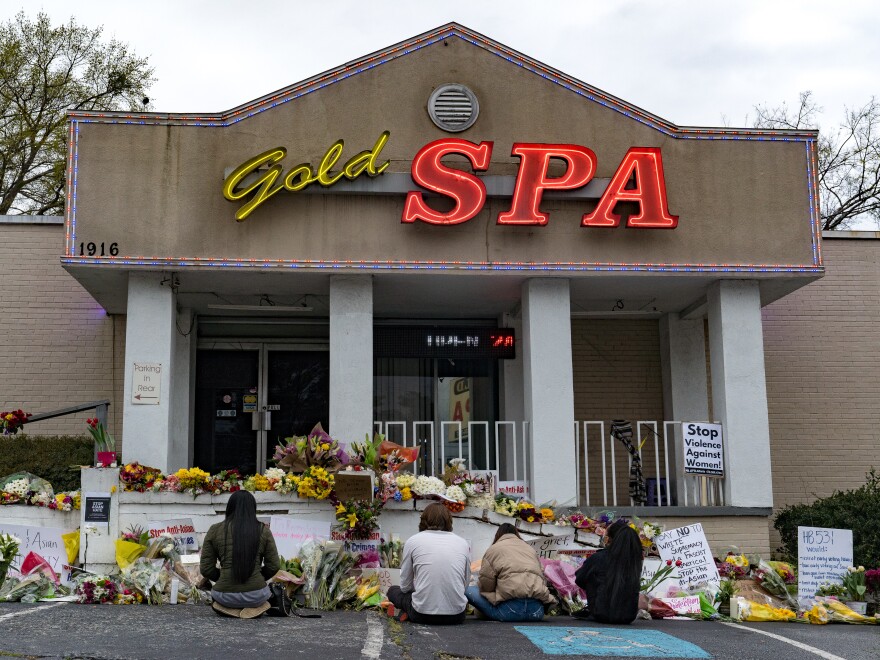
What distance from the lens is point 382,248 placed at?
1172 centimetres

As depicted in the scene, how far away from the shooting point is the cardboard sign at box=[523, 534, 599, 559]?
10.6 m

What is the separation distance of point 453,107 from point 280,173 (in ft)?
7.36

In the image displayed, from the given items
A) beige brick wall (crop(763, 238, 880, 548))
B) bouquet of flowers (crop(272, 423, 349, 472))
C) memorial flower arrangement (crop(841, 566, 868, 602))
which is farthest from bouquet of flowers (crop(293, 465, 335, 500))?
beige brick wall (crop(763, 238, 880, 548))

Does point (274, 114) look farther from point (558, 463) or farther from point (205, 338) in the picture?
point (558, 463)

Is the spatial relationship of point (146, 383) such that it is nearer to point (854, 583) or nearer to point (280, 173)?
point (280, 173)

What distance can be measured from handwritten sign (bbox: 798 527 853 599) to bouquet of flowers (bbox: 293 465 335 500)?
4.90 m

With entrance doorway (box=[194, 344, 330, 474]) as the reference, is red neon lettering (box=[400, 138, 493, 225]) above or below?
above

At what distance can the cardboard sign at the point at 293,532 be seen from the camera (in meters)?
10.1

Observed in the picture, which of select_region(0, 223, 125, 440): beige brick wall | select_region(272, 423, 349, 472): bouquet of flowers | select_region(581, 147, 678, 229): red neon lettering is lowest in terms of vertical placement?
select_region(272, 423, 349, 472): bouquet of flowers

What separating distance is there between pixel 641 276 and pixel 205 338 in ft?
21.0

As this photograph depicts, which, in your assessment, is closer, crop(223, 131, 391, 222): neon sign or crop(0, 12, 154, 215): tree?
crop(223, 131, 391, 222): neon sign

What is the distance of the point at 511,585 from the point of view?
8.66m

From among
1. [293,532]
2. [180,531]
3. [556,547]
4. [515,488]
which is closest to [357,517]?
[293,532]

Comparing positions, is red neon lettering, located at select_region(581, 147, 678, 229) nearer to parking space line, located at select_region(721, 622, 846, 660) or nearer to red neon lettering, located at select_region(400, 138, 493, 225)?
red neon lettering, located at select_region(400, 138, 493, 225)
